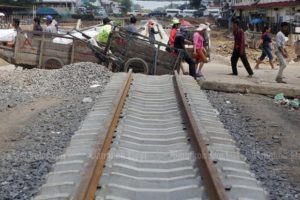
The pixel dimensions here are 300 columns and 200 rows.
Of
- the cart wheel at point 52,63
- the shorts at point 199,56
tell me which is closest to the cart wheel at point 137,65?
the shorts at point 199,56

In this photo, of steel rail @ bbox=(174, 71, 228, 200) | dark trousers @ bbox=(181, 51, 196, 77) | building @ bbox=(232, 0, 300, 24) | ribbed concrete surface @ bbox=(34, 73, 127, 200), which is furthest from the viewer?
building @ bbox=(232, 0, 300, 24)

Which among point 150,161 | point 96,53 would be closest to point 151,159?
point 150,161

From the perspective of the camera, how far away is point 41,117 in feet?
34.1

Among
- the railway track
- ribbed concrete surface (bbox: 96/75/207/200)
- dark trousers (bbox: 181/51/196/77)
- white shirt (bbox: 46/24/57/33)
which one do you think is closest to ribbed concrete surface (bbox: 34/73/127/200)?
the railway track

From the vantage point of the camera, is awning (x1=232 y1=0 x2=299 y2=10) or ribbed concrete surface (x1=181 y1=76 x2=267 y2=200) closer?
ribbed concrete surface (x1=181 y1=76 x2=267 y2=200)

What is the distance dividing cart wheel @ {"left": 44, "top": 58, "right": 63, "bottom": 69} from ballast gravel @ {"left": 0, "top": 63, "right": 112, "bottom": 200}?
0.92m

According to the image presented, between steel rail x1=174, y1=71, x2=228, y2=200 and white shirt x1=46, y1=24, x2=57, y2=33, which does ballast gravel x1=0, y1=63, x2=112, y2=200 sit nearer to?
steel rail x1=174, y1=71, x2=228, y2=200

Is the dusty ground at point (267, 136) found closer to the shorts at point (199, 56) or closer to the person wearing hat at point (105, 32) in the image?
the shorts at point (199, 56)

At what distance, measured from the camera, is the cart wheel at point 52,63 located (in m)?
17.6

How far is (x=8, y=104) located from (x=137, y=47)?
18.6 ft

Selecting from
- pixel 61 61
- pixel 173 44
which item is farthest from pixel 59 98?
pixel 173 44

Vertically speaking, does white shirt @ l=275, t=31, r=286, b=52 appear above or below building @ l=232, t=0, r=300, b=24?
below

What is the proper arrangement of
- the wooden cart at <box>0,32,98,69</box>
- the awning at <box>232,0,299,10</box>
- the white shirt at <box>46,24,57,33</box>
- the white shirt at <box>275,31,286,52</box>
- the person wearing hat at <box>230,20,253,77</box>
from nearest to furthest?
the wooden cart at <box>0,32,98,69</box>, the white shirt at <box>275,31,286,52</box>, the person wearing hat at <box>230,20,253,77</box>, the white shirt at <box>46,24,57,33</box>, the awning at <box>232,0,299,10</box>

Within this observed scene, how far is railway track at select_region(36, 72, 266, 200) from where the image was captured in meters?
5.46
